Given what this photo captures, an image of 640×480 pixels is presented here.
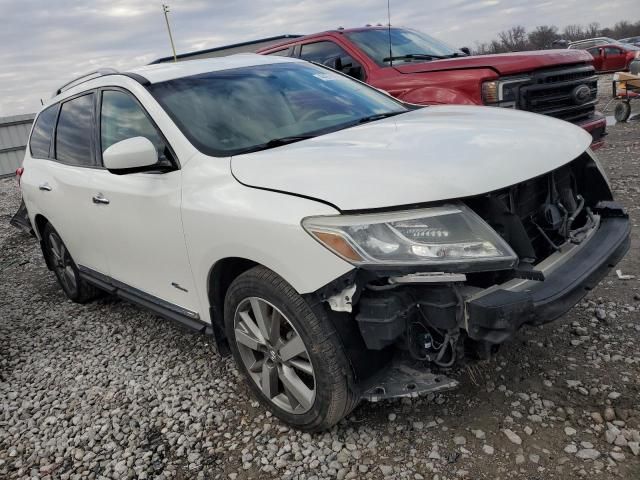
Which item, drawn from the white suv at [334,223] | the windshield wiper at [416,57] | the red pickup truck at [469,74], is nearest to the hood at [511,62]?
the red pickup truck at [469,74]

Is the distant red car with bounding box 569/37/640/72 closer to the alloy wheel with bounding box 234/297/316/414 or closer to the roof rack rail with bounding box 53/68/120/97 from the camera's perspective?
the roof rack rail with bounding box 53/68/120/97

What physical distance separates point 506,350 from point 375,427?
96 centimetres

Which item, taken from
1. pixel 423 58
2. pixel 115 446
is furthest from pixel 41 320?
pixel 423 58

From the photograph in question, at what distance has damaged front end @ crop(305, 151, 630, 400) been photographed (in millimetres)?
1959

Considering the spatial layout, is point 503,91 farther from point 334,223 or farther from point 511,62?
point 334,223

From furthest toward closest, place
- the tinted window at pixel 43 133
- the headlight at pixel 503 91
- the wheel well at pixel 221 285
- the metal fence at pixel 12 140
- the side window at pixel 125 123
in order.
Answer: the metal fence at pixel 12 140 < the headlight at pixel 503 91 < the tinted window at pixel 43 133 < the side window at pixel 125 123 < the wheel well at pixel 221 285

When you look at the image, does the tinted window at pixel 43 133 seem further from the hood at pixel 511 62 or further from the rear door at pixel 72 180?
the hood at pixel 511 62

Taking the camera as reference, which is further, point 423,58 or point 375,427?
point 423,58

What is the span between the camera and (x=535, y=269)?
2.17 metres

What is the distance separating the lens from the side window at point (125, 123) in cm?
284

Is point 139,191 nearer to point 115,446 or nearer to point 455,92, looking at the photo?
point 115,446

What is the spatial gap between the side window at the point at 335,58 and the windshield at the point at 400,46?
0.64 feet

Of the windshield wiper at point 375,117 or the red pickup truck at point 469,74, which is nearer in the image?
the windshield wiper at point 375,117

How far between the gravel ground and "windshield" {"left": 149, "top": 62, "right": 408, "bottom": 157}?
1465 mm
